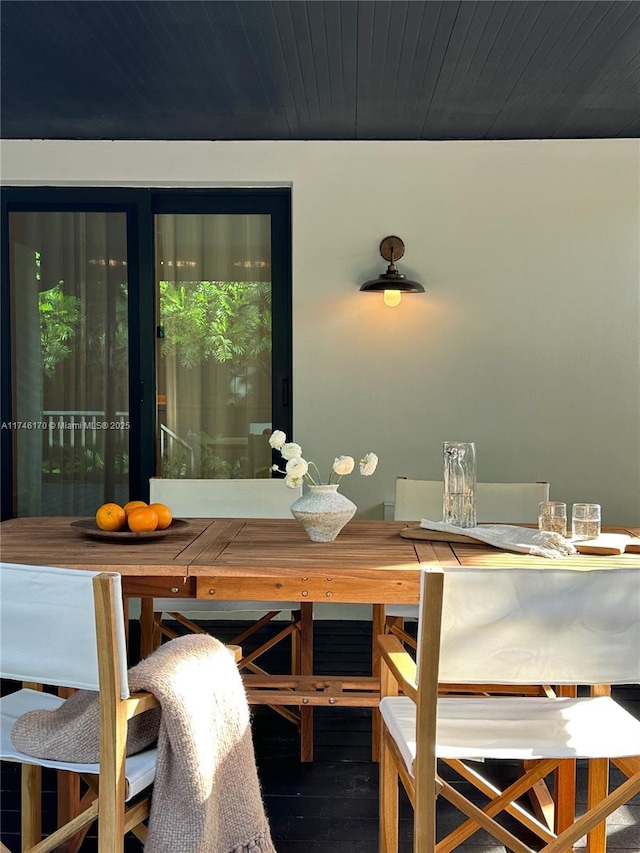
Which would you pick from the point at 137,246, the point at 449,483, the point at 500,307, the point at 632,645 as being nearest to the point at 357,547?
the point at 449,483

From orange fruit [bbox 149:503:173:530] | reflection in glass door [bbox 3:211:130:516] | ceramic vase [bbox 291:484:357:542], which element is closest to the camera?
ceramic vase [bbox 291:484:357:542]

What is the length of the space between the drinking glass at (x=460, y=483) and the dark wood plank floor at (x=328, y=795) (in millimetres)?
883

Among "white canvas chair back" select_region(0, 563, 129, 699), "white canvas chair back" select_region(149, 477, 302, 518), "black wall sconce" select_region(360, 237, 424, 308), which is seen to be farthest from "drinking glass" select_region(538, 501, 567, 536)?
"black wall sconce" select_region(360, 237, 424, 308)

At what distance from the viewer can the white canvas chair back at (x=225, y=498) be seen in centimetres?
340

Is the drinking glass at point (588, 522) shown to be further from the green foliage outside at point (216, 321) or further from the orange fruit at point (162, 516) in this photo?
the green foliage outside at point (216, 321)

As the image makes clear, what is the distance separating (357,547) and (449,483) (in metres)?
0.44

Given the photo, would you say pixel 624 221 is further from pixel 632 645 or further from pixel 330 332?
pixel 632 645

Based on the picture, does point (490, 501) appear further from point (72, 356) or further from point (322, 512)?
point (72, 356)

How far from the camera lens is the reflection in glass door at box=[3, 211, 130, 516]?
4785 millimetres

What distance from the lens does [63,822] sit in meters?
2.23

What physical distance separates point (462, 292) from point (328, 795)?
290 cm

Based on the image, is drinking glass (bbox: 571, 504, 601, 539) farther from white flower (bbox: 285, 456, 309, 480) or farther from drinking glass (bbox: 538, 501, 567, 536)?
white flower (bbox: 285, 456, 309, 480)

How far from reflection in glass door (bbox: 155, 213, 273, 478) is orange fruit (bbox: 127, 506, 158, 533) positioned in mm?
2159

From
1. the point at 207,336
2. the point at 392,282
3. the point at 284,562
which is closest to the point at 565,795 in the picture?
the point at 284,562
